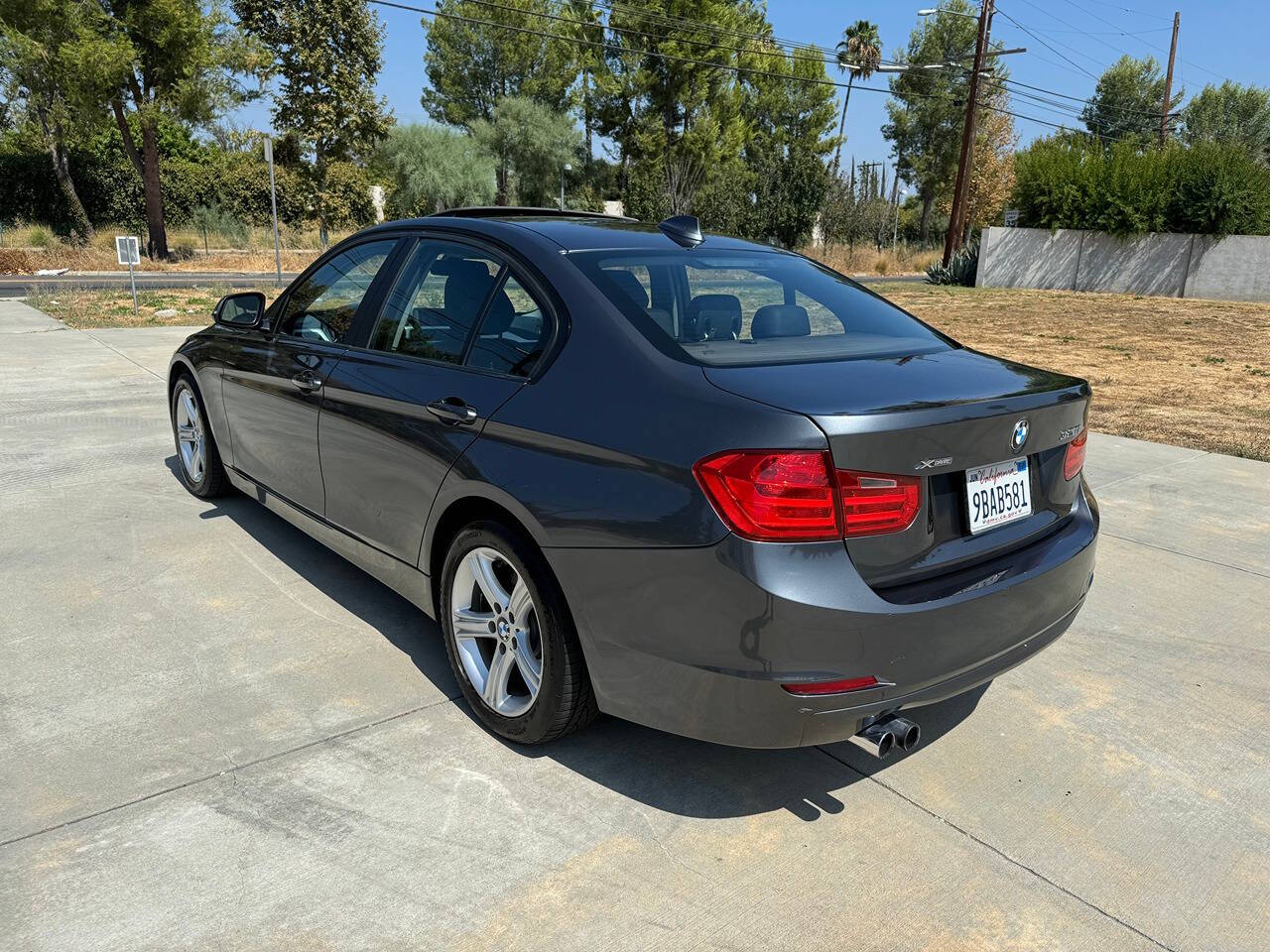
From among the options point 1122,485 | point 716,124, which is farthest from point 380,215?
point 1122,485

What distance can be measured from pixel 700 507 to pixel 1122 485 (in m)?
4.97

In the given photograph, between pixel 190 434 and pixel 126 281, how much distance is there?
2249 cm

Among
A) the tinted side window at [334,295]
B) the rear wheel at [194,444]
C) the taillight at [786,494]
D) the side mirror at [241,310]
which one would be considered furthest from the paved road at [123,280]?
the taillight at [786,494]

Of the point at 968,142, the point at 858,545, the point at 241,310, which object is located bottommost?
the point at 858,545

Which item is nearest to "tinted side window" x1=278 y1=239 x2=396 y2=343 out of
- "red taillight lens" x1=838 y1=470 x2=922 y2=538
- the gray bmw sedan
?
the gray bmw sedan

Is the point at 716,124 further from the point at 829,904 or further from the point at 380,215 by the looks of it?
the point at 829,904

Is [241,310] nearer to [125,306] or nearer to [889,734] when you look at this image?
[889,734]

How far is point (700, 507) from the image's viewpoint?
7.33ft

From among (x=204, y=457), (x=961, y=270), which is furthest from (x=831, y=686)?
(x=961, y=270)

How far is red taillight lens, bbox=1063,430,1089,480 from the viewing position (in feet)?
9.57

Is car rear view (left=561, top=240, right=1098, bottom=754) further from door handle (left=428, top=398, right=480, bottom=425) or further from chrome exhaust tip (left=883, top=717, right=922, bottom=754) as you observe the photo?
door handle (left=428, top=398, right=480, bottom=425)

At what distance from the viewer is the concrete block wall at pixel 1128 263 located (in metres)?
26.3

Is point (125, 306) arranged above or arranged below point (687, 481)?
below

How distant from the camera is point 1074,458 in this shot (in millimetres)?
2977
